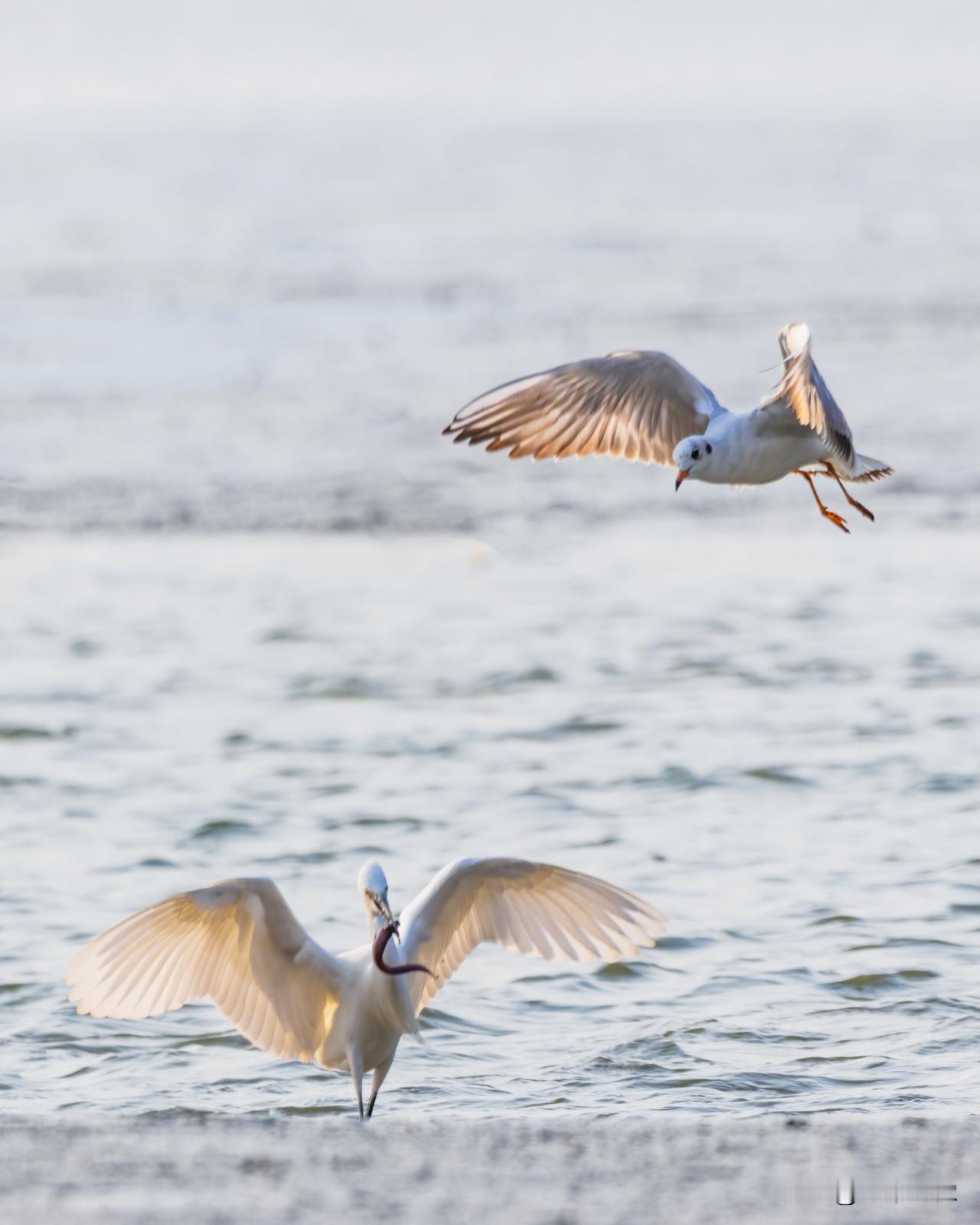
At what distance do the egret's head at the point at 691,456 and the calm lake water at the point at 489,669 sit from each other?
145 cm

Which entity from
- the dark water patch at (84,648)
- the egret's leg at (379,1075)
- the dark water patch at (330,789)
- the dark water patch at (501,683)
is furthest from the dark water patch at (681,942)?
the dark water patch at (84,648)

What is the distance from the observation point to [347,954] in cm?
597

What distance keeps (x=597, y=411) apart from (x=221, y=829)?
2060 millimetres

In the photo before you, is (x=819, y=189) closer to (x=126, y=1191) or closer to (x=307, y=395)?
(x=307, y=395)

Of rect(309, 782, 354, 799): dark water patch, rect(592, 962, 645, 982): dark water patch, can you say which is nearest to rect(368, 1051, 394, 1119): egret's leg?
rect(592, 962, 645, 982): dark water patch

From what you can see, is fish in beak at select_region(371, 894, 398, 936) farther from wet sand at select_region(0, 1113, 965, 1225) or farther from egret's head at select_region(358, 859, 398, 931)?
wet sand at select_region(0, 1113, 965, 1225)

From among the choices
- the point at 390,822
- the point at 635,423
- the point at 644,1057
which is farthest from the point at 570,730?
the point at 644,1057

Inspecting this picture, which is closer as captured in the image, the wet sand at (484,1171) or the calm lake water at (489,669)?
the wet sand at (484,1171)

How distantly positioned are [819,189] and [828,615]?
1530cm

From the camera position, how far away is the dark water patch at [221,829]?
8.00m

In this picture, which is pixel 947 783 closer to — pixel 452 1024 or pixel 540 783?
pixel 540 783

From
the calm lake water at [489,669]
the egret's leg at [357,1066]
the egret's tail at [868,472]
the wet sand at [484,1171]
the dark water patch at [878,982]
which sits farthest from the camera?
the egret's tail at [868,472]

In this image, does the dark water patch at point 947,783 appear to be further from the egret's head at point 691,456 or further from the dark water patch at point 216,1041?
the dark water patch at point 216,1041

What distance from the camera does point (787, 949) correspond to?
22.7 ft
